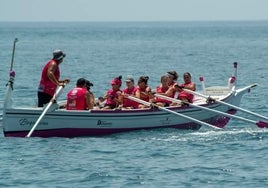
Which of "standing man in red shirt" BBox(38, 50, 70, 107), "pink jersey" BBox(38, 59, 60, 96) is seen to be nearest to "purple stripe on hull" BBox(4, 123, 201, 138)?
"standing man in red shirt" BBox(38, 50, 70, 107)

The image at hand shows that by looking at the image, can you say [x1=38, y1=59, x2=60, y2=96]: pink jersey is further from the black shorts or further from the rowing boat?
the rowing boat

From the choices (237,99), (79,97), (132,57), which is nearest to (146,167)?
(79,97)

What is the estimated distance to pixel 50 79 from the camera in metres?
26.0

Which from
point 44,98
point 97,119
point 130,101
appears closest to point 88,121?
point 97,119

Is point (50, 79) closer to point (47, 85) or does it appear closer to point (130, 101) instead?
point (47, 85)

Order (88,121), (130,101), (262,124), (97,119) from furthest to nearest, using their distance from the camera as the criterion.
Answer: (130,101) → (262,124) → (97,119) → (88,121)

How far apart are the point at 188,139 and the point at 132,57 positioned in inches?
2031

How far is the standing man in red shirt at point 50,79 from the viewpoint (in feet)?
85.3

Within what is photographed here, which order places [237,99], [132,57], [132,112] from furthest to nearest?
[132,57] → [237,99] → [132,112]

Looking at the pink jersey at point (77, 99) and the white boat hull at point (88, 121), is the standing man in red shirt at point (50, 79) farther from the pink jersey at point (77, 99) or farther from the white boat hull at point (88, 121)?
the white boat hull at point (88, 121)

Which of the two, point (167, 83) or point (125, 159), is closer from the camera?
point (125, 159)

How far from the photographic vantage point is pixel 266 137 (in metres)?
26.9

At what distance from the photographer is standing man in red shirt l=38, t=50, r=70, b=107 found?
1024 inches

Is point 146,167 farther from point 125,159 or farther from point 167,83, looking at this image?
point 167,83
